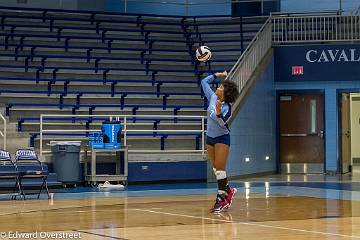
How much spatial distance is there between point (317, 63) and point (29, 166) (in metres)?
10.6

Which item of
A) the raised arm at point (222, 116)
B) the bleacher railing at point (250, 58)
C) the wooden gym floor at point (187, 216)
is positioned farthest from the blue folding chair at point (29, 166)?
the bleacher railing at point (250, 58)

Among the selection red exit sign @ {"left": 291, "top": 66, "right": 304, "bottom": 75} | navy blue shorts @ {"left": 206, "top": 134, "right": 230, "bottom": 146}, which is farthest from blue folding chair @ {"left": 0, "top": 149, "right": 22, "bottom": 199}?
red exit sign @ {"left": 291, "top": 66, "right": 304, "bottom": 75}

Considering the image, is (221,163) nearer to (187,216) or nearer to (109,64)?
(187,216)

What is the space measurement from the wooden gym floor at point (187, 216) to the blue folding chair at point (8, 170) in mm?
582

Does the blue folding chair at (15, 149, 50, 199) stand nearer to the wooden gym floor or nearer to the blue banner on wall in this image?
the wooden gym floor

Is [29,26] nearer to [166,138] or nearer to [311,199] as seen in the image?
[166,138]

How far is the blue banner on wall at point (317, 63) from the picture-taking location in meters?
24.3

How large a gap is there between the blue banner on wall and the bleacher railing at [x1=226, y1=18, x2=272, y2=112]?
69 cm

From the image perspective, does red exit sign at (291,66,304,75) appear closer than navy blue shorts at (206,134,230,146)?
No

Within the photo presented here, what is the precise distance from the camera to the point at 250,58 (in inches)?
898

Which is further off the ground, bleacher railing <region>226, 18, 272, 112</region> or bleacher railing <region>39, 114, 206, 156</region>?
bleacher railing <region>226, 18, 272, 112</region>

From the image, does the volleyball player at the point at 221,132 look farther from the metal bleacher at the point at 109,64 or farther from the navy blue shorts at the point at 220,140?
the metal bleacher at the point at 109,64

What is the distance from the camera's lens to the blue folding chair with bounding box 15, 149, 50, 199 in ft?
50.4

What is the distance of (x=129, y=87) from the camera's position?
23172mm
